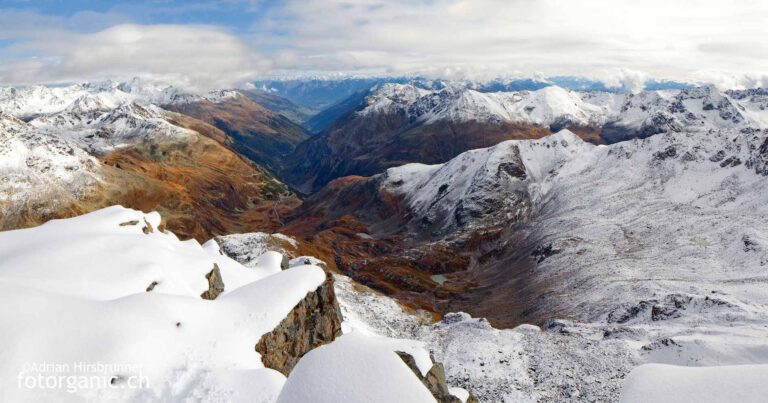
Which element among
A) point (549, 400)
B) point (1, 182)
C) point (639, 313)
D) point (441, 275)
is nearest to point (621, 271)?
point (639, 313)

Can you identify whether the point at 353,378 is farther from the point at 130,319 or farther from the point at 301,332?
the point at 301,332

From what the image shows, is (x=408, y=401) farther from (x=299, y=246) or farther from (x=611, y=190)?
(x=611, y=190)

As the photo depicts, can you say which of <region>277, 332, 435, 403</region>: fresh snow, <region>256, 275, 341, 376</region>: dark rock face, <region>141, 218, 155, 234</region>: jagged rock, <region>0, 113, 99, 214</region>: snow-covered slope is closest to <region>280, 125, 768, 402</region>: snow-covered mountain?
<region>277, 332, 435, 403</region>: fresh snow

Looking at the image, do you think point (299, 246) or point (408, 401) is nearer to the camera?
point (408, 401)

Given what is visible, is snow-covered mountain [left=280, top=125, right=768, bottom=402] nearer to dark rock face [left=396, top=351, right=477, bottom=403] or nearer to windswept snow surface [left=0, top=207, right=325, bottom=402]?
dark rock face [left=396, top=351, right=477, bottom=403]

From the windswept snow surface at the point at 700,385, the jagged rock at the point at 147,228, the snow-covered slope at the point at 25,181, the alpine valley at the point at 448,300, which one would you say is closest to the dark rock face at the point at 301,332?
the alpine valley at the point at 448,300

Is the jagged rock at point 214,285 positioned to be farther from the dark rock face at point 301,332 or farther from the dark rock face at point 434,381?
the dark rock face at point 434,381
